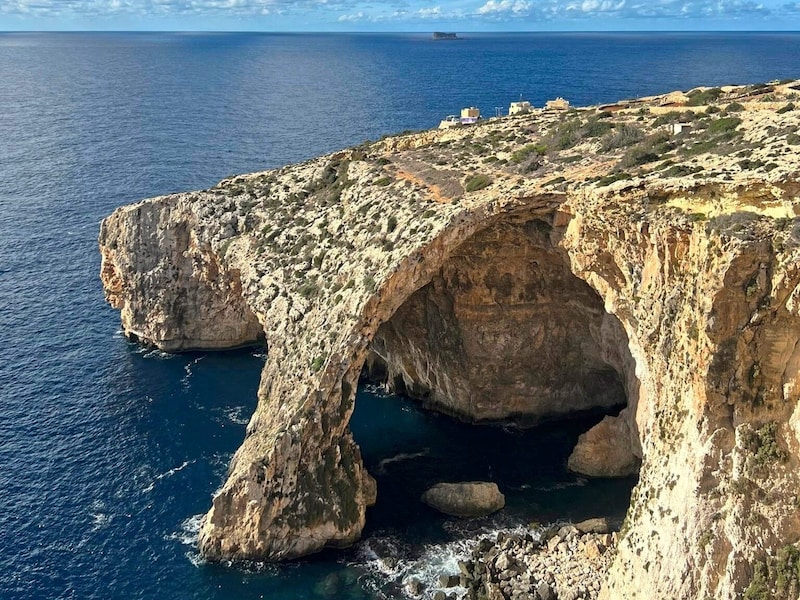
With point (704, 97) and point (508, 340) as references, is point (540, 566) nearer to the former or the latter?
point (508, 340)

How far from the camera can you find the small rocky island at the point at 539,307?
32.8 m

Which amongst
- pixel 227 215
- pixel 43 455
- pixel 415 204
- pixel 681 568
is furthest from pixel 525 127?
pixel 43 455

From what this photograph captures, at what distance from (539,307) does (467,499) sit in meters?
16.1

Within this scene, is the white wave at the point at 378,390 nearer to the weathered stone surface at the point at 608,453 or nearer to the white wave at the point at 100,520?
Answer: the weathered stone surface at the point at 608,453

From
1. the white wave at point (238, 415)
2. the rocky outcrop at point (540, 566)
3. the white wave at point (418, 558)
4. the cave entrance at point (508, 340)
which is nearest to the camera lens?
the rocky outcrop at point (540, 566)

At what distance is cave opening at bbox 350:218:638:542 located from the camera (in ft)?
Result: 164

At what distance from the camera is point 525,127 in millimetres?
66000

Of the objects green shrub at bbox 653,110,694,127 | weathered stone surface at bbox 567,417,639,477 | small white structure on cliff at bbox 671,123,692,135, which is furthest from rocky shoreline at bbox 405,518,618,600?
green shrub at bbox 653,110,694,127

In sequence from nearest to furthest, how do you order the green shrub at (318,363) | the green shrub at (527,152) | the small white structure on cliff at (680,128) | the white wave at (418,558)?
1. the white wave at (418,558)
2. the green shrub at (318,363)
3. the small white structure on cliff at (680,128)
4. the green shrub at (527,152)

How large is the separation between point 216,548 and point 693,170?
112ft

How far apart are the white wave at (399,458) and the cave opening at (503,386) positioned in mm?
72

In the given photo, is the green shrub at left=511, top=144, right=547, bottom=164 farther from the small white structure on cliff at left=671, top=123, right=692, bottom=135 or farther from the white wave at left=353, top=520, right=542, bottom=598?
the white wave at left=353, top=520, right=542, bottom=598

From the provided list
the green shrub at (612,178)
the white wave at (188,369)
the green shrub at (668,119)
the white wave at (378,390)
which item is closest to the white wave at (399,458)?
the white wave at (378,390)

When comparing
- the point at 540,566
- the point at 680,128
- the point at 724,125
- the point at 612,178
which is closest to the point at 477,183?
the point at 612,178
